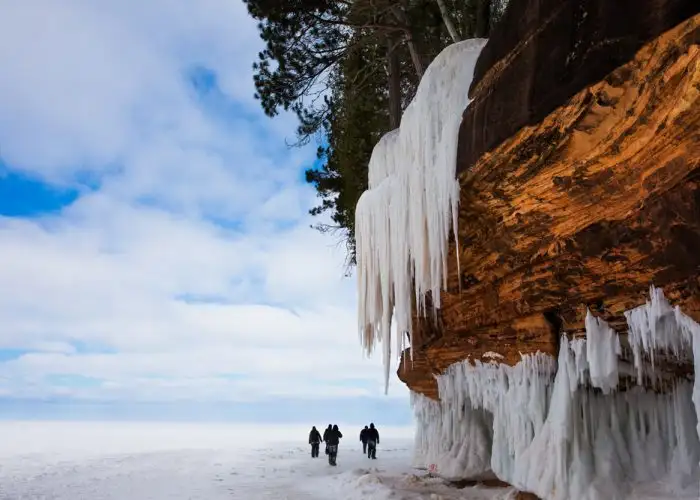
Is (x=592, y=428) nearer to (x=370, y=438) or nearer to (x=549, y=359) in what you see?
(x=549, y=359)

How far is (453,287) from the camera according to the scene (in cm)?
758

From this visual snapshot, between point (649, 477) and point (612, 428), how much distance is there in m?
0.65

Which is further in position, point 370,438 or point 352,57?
point 370,438

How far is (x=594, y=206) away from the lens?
4832 mm

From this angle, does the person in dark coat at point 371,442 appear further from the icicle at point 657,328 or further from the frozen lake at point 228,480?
the icicle at point 657,328

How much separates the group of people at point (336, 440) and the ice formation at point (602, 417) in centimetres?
939

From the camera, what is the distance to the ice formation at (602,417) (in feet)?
17.3

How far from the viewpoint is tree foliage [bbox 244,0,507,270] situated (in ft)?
36.8

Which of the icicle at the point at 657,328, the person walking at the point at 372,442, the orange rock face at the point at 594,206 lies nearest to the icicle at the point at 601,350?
the orange rock face at the point at 594,206

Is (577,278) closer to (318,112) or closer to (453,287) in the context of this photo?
(453,287)

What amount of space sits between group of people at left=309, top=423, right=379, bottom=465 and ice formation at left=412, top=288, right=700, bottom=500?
30.8ft

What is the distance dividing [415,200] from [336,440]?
12.2 meters

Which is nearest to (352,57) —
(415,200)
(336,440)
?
(415,200)

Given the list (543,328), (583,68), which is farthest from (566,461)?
(583,68)
